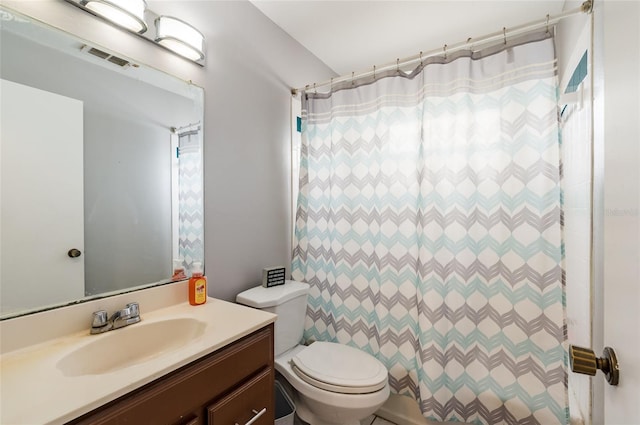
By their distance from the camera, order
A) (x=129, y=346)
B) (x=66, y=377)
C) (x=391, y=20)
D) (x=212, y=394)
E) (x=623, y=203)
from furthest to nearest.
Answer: (x=391, y=20)
(x=129, y=346)
(x=212, y=394)
(x=66, y=377)
(x=623, y=203)

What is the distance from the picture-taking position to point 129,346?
38.9 inches

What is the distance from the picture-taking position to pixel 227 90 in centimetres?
152

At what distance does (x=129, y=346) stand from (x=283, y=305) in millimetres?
709

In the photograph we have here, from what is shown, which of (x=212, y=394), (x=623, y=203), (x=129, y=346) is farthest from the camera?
(x=129, y=346)

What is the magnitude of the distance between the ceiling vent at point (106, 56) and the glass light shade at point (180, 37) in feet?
0.61

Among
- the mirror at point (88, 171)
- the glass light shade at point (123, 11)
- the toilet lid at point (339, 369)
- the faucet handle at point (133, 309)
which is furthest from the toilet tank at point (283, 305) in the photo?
the glass light shade at point (123, 11)

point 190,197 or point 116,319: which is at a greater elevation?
point 190,197

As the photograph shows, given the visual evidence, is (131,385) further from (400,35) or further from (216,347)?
(400,35)

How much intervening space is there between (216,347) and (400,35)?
2.17 meters

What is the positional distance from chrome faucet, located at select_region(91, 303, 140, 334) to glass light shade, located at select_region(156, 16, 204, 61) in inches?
44.3

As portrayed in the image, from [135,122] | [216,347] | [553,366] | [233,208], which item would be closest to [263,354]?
[216,347]

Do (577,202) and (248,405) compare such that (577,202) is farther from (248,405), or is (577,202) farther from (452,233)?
(248,405)

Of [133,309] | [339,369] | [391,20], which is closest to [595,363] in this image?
[339,369]

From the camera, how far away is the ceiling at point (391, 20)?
1634 mm
